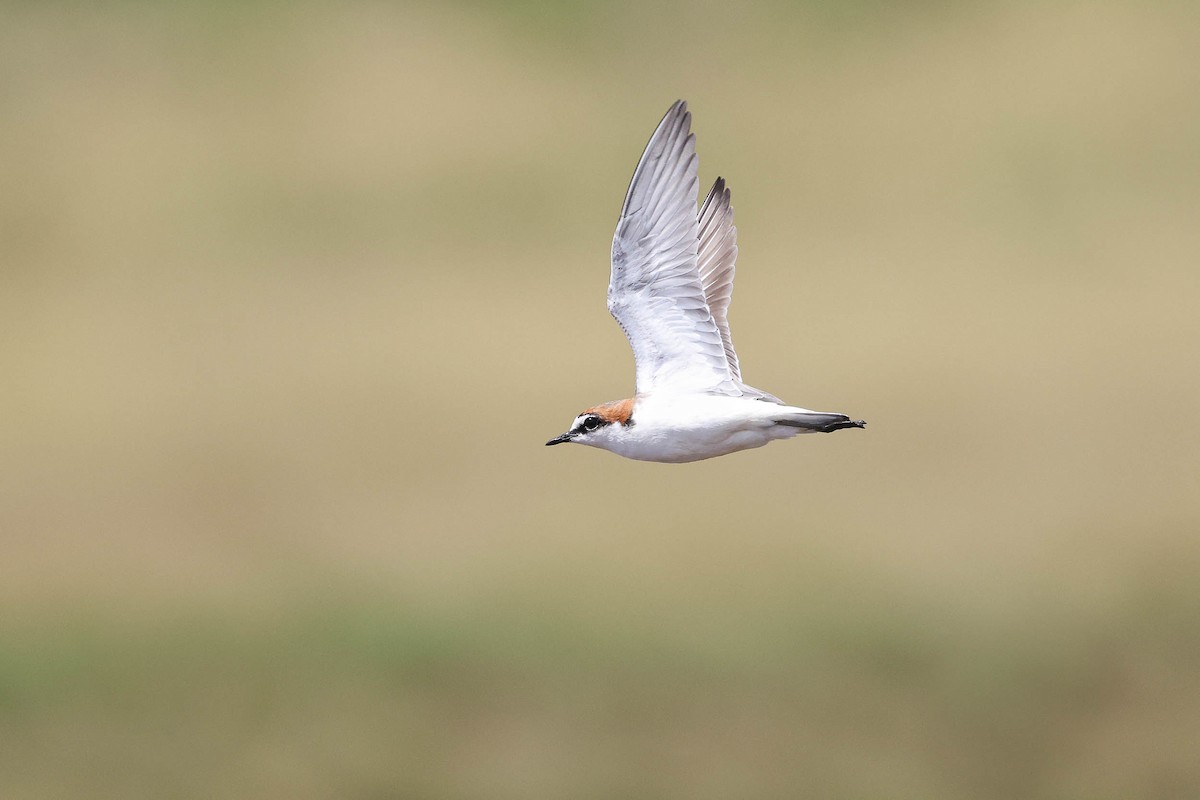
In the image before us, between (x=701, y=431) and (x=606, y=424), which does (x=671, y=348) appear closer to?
(x=606, y=424)

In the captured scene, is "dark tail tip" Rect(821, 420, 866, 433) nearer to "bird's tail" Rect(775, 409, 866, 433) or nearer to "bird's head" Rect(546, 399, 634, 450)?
"bird's tail" Rect(775, 409, 866, 433)

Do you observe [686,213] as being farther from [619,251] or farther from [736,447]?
[736,447]

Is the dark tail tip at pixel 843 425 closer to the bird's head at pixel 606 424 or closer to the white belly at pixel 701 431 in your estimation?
the white belly at pixel 701 431

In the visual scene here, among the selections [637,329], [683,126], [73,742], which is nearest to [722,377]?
[637,329]

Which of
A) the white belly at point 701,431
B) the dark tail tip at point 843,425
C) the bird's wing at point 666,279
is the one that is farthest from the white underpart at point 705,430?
the bird's wing at point 666,279

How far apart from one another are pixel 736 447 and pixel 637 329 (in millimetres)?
1186

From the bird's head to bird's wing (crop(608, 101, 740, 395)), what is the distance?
1.25 feet

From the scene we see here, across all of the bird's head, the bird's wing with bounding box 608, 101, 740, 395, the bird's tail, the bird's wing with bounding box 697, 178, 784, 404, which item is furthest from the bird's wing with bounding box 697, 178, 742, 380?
the bird's tail

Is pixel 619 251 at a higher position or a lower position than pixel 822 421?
higher

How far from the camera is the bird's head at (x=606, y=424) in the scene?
8.49 metres

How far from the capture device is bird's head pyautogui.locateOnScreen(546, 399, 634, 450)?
8492 mm

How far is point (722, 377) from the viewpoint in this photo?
349 inches

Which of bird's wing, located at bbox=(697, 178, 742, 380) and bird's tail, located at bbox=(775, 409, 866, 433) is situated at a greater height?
bird's wing, located at bbox=(697, 178, 742, 380)

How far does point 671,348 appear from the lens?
909 cm
